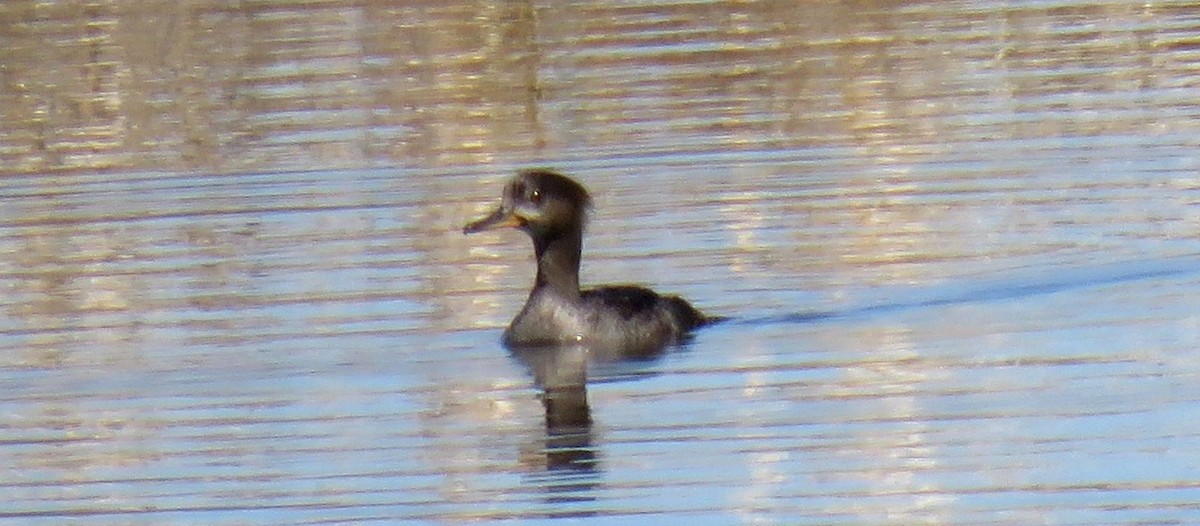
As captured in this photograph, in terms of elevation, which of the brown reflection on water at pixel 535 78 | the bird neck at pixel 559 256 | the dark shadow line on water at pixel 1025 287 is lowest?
the brown reflection on water at pixel 535 78

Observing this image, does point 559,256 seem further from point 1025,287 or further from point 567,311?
point 1025,287

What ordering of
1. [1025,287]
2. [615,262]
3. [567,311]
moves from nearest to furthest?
[567,311] → [1025,287] → [615,262]

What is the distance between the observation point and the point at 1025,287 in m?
16.3

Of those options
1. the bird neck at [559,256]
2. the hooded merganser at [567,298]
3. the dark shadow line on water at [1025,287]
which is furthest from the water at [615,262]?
the bird neck at [559,256]

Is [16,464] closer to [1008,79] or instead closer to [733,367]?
[733,367]

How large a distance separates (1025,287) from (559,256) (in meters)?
2.43

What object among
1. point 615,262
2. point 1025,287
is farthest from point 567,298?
point 1025,287

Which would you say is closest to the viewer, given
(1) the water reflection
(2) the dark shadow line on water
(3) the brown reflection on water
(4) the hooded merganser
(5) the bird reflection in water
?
(1) the water reflection

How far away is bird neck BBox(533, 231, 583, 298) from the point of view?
16266mm

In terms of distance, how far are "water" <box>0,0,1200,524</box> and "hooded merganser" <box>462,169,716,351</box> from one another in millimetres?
245

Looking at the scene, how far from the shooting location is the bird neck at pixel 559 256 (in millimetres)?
16266

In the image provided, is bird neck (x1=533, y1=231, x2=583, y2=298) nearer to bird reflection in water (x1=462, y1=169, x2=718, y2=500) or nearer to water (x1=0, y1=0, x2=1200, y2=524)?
bird reflection in water (x1=462, y1=169, x2=718, y2=500)

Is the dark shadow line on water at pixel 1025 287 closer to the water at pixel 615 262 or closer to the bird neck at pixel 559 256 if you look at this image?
the water at pixel 615 262

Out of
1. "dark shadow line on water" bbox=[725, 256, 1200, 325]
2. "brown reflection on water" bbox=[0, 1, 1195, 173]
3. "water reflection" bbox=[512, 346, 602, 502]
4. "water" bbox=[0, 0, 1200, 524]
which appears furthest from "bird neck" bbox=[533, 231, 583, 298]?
"brown reflection on water" bbox=[0, 1, 1195, 173]
